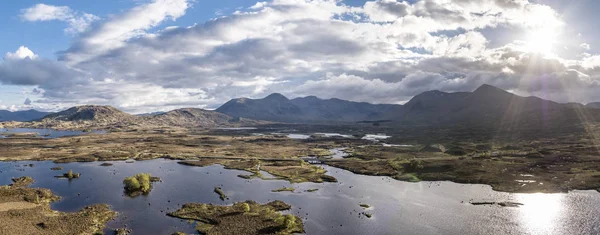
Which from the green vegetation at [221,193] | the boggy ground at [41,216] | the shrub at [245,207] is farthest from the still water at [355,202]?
the shrub at [245,207]

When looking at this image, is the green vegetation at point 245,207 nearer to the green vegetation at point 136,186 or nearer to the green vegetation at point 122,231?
the green vegetation at point 122,231

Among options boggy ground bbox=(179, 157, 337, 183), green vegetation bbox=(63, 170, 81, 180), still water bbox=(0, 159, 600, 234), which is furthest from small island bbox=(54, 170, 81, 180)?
boggy ground bbox=(179, 157, 337, 183)

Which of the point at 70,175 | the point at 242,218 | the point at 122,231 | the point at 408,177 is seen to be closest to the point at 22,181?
the point at 70,175

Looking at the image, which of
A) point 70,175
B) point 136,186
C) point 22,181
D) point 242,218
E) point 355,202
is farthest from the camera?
point 70,175

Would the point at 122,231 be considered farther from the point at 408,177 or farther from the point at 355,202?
the point at 408,177

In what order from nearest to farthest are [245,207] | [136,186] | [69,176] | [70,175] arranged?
[245,207] < [136,186] < [69,176] < [70,175]

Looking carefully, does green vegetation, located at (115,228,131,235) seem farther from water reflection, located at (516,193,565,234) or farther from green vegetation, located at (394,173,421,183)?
green vegetation, located at (394,173,421,183)

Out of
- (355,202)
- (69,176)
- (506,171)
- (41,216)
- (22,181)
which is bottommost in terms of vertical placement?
(355,202)
